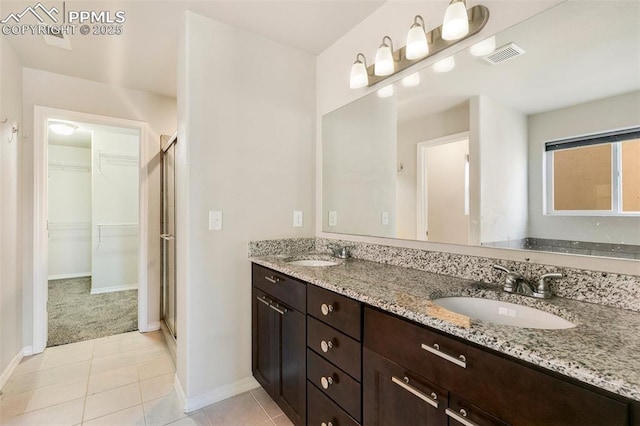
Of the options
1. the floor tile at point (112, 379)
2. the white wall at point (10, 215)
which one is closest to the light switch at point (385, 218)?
the floor tile at point (112, 379)

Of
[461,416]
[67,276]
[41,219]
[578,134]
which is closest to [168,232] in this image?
[41,219]

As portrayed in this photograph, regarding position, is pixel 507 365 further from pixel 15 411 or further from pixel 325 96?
pixel 15 411

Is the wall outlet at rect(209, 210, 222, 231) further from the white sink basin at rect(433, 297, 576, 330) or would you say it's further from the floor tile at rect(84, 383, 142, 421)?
the white sink basin at rect(433, 297, 576, 330)

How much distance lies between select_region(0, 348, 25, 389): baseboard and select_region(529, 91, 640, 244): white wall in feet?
11.1

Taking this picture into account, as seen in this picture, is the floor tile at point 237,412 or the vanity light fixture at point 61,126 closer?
the floor tile at point 237,412

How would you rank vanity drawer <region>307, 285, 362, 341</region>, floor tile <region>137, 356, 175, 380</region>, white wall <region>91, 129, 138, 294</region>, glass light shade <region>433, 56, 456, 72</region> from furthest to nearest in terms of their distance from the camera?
white wall <region>91, 129, 138, 294</region> → floor tile <region>137, 356, 175, 380</region> → glass light shade <region>433, 56, 456, 72</region> → vanity drawer <region>307, 285, 362, 341</region>

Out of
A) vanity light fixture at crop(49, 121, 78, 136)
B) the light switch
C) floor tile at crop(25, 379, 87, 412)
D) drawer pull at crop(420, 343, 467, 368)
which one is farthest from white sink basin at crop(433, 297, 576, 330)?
vanity light fixture at crop(49, 121, 78, 136)

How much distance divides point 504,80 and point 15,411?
3.23 m

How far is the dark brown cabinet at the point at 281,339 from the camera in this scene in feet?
4.85

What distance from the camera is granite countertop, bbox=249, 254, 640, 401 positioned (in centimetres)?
58

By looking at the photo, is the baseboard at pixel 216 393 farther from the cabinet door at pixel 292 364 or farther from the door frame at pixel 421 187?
the door frame at pixel 421 187

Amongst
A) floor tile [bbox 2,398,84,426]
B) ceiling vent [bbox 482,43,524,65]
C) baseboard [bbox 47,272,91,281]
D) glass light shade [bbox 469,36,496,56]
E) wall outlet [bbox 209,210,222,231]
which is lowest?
floor tile [bbox 2,398,84,426]

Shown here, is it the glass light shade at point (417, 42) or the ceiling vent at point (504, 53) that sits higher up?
the glass light shade at point (417, 42)

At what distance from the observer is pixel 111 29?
6.40 ft
